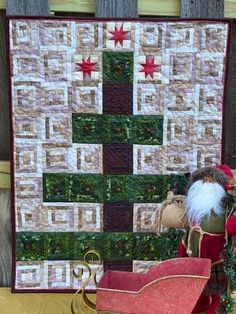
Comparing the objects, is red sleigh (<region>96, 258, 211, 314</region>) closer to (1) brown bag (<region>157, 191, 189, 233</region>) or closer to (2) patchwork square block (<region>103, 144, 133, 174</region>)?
(1) brown bag (<region>157, 191, 189, 233</region>)

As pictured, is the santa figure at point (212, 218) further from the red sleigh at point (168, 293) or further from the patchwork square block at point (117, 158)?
the patchwork square block at point (117, 158)

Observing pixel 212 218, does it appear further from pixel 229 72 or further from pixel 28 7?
pixel 28 7

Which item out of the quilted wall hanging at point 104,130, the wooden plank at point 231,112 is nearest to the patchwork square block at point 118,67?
the quilted wall hanging at point 104,130

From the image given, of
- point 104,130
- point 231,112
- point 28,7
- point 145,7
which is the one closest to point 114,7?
point 145,7

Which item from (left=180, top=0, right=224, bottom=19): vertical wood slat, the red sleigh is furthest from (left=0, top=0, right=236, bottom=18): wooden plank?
the red sleigh

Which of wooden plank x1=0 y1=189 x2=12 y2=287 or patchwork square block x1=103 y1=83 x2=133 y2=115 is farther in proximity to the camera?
wooden plank x1=0 y1=189 x2=12 y2=287

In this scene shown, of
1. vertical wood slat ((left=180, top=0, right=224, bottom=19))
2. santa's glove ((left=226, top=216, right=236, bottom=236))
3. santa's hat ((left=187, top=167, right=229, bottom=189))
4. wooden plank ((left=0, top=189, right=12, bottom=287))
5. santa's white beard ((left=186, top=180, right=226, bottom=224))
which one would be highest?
vertical wood slat ((left=180, top=0, right=224, bottom=19))

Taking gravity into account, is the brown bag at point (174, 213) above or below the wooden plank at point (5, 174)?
below

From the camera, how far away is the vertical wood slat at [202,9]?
1.33 m

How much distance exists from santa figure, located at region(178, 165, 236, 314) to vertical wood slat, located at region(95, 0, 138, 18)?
0.48m

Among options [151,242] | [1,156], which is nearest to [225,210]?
[151,242]

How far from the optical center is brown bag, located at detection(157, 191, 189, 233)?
4.04 feet

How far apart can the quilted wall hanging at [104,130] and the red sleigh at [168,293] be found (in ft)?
0.91

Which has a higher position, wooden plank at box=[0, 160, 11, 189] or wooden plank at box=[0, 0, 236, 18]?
wooden plank at box=[0, 0, 236, 18]
